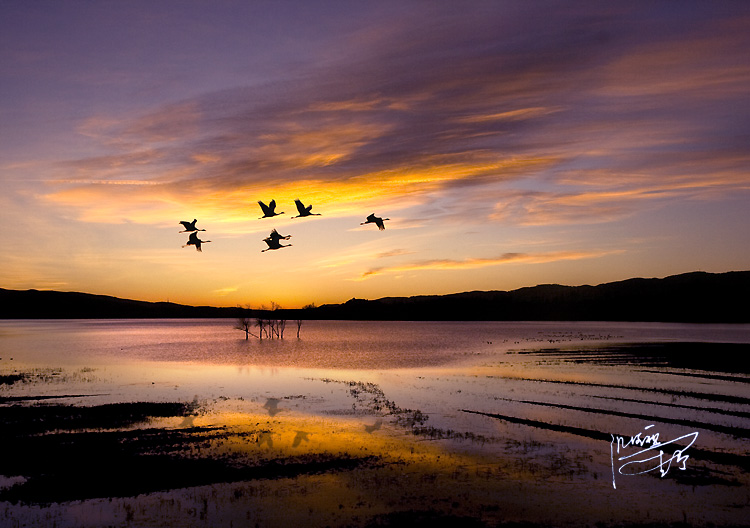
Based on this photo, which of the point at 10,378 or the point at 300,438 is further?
the point at 10,378

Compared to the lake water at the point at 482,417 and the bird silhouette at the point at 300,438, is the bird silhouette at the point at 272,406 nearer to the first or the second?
the lake water at the point at 482,417

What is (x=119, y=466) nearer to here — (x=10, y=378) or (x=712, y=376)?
(x=10, y=378)

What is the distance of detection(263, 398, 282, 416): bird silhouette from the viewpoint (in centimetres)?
3506

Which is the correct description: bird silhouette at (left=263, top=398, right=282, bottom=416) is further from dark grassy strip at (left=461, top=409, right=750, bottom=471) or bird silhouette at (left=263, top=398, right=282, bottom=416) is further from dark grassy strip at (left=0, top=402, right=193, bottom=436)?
dark grassy strip at (left=461, top=409, right=750, bottom=471)

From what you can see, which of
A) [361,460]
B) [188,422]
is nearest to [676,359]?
[361,460]

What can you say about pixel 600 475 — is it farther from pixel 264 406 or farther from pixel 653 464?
pixel 264 406

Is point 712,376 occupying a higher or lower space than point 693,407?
higher

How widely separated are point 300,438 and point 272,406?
10.4 m

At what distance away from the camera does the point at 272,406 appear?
3747cm

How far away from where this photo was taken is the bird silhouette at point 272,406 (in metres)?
35.1
